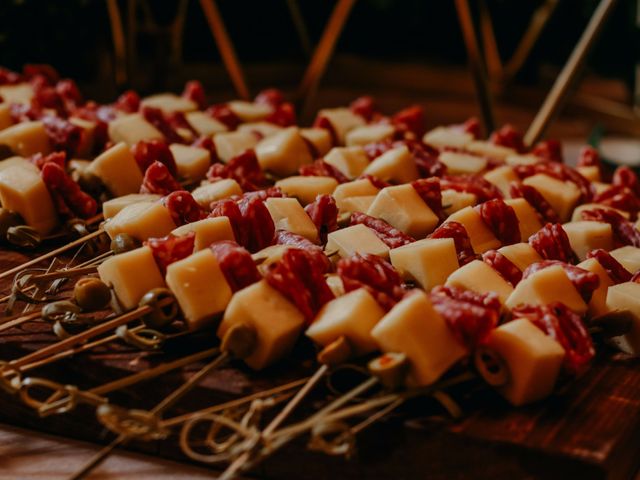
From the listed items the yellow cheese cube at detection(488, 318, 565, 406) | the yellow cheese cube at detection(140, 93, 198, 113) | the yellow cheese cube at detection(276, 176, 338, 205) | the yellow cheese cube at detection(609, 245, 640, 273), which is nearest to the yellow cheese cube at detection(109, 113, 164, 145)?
the yellow cheese cube at detection(140, 93, 198, 113)

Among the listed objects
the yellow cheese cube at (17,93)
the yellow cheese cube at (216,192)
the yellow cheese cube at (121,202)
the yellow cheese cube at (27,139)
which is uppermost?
the yellow cheese cube at (17,93)

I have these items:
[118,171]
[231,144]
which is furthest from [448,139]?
[118,171]

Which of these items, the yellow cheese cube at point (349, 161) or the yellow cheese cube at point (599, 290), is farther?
the yellow cheese cube at point (349, 161)

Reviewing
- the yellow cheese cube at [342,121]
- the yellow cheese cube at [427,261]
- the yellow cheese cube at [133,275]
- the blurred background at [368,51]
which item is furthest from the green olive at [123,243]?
the blurred background at [368,51]

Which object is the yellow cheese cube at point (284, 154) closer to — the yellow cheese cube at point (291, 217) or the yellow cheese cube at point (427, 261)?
the yellow cheese cube at point (291, 217)

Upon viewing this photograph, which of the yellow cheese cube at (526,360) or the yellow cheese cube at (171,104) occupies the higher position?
the yellow cheese cube at (171,104)

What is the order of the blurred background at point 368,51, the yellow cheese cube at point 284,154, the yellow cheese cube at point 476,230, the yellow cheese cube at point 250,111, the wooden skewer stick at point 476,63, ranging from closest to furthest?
the yellow cheese cube at point 476,230, the yellow cheese cube at point 284,154, the yellow cheese cube at point 250,111, the wooden skewer stick at point 476,63, the blurred background at point 368,51

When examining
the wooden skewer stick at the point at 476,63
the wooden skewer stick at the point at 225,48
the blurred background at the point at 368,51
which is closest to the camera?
the wooden skewer stick at the point at 476,63
